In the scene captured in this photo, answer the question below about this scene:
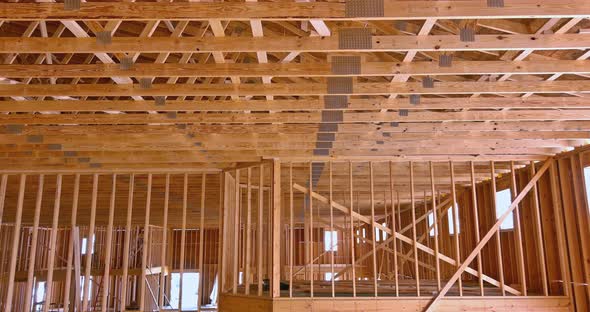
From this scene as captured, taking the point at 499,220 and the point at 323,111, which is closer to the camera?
the point at 323,111

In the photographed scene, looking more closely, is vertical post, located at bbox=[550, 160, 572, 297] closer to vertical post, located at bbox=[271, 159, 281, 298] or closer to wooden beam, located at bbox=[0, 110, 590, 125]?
wooden beam, located at bbox=[0, 110, 590, 125]

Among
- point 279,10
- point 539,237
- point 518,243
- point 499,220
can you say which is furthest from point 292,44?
point 539,237

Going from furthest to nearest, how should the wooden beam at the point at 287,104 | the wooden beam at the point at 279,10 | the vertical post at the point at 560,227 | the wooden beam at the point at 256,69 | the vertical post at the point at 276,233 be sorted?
the vertical post at the point at 560,227 < the vertical post at the point at 276,233 < the wooden beam at the point at 287,104 < the wooden beam at the point at 256,69 < the wooden beam at the point at 279,10

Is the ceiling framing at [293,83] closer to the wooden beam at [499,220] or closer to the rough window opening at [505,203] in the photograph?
the wooden beam at [499,220]

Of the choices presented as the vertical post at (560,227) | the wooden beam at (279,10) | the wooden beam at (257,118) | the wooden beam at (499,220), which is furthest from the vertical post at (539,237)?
the wooden beam at (279,10)

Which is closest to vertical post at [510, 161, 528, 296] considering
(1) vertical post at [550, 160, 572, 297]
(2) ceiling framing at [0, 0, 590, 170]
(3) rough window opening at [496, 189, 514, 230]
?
(2) ceiling framing at [0, 0, 590, 170]

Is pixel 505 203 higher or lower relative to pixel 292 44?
lower

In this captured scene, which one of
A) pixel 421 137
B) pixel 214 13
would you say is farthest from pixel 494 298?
pixel 214 13

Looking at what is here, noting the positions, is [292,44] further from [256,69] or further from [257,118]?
[257,118]

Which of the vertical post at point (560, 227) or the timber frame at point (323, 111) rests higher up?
the timber frame at point (323, 111)

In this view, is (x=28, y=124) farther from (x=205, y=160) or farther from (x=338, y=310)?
(x=338, y=310)

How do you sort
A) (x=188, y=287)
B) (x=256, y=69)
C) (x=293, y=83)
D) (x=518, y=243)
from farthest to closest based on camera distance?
1. (x=188, y=287)
2. (x=518, y=243)
3. (x=293, y=83)
4. (x=256, y=69)

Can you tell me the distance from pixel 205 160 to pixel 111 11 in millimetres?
5805

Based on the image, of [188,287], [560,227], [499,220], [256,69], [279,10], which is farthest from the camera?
[188,287]
